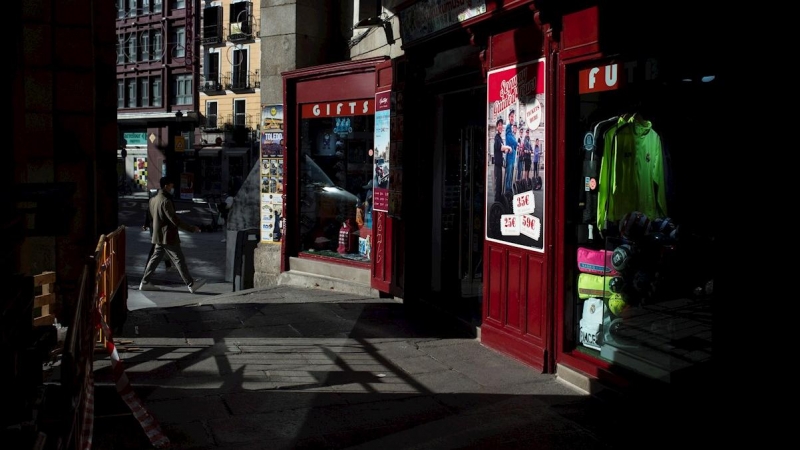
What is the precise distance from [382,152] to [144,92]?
4894 centimetres

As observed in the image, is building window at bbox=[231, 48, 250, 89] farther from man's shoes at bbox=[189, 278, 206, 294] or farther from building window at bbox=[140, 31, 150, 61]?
man's shoes at bbox=[189, 278, 206, 294]

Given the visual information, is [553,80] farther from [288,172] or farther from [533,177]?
[288,172]

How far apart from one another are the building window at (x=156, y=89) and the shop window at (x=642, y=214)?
52.2 m

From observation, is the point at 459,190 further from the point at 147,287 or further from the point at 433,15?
the point at 147,287

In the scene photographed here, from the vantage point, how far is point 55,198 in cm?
369

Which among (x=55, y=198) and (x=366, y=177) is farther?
(x=366, y=177)

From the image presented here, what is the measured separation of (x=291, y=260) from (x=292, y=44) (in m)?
3.50

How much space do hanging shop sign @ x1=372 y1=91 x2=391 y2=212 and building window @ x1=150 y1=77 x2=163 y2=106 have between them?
156 feet

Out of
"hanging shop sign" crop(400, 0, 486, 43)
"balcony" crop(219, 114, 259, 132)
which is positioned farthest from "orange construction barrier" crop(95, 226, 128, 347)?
"balcony" crop(219, 114, 259, 132)

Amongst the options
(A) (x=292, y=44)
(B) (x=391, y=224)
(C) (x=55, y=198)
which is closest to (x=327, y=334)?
(B) (x=391, y=224)

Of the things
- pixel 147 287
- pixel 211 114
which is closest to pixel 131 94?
pixel 211 114

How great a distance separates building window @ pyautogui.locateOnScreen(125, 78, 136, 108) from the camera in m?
56.1

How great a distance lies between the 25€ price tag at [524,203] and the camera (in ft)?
23.5

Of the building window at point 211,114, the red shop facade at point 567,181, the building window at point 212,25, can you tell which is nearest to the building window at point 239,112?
the building window at point 211,114
